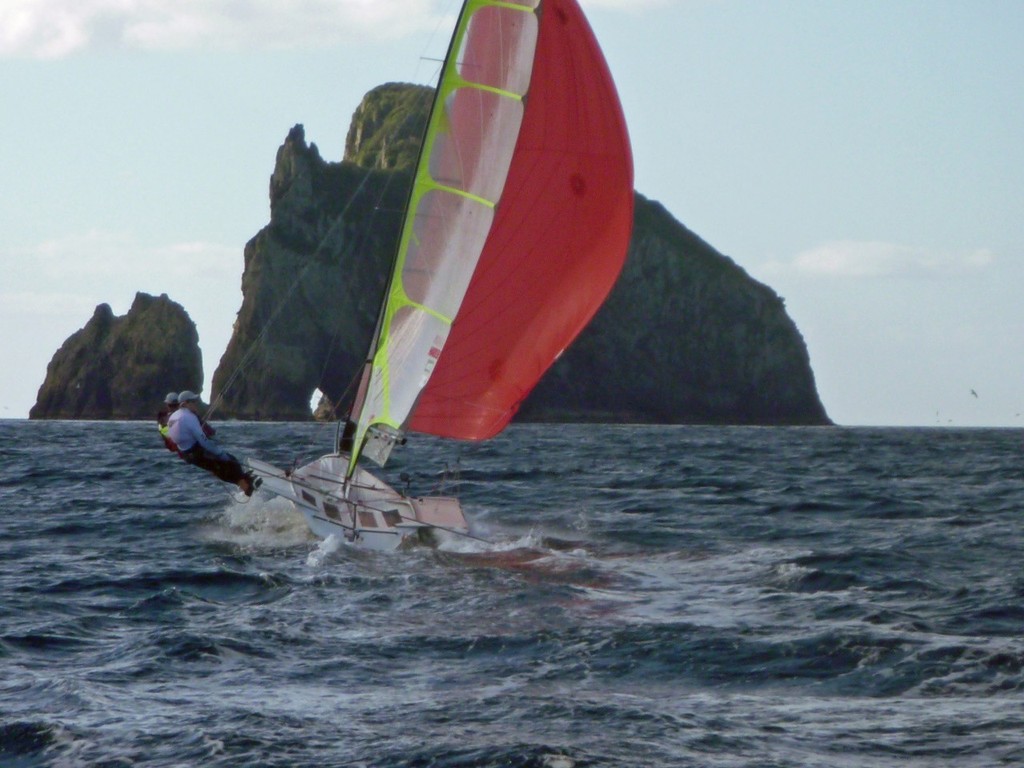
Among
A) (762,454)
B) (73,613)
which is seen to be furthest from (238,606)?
(762,454)

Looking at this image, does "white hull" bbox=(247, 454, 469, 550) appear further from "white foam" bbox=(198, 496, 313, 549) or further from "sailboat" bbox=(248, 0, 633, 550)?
"white foam" bbox=(198, 496, 313, 549)

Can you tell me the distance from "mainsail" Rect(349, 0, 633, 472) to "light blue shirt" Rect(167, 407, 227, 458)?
1.78 metres

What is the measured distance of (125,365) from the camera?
11044 cm

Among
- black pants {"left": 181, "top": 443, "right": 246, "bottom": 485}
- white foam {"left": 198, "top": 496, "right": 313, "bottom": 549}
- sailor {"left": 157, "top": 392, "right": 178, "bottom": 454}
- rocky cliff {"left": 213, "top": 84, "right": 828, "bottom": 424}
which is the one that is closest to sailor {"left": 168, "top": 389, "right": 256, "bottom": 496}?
black pants {"left": 181, "top": 443, "right": 246, "bottom": 485}

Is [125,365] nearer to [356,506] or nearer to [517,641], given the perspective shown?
[356,506]

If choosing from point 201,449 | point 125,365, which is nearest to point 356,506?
point 201,449

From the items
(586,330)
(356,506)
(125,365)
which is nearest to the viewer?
(356,506)

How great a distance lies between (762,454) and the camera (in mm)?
47375

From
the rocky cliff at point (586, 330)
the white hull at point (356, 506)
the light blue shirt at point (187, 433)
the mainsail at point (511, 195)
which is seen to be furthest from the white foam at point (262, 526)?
the rocky cliff at point (586, 330)

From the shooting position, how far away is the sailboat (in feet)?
58.0

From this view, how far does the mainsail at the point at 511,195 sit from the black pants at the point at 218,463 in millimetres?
1417

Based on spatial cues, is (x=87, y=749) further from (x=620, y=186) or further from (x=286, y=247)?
(x=286, y=247)

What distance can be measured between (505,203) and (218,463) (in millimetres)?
4642

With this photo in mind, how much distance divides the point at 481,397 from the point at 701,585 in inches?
175
